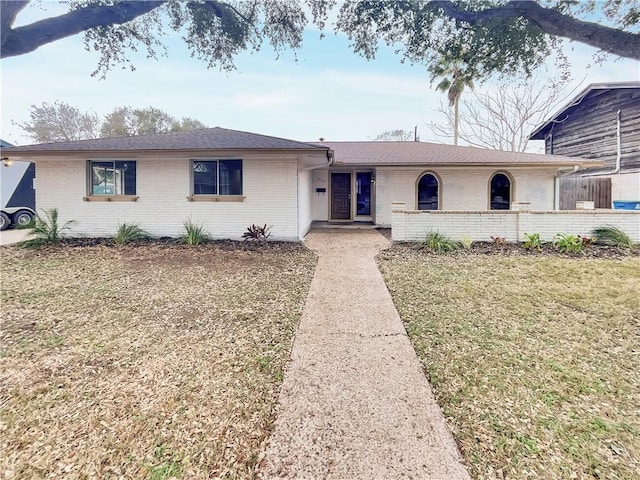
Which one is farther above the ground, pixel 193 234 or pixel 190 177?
pixel 190 177

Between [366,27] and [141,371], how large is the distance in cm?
691

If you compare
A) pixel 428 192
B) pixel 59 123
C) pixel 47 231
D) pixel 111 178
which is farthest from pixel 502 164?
pixel 59 123

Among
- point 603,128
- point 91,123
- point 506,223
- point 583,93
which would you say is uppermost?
point 91,123

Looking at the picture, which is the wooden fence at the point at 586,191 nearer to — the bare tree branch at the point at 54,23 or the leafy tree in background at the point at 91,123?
the bare tree branch at the point at 54,23

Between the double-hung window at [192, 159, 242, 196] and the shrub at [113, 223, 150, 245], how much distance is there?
2.07 metres

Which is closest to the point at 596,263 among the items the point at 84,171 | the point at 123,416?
the point at 123,416

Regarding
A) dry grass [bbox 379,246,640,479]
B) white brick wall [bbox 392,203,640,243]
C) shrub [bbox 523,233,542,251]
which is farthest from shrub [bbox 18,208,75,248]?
shrub [bbox 523,233,542,251]

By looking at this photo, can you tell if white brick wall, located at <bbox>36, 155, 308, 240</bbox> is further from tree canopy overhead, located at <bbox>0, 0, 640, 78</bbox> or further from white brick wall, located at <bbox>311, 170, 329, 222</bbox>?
white brick wall, located at <bbox>311, 170, 329, 222</bbox>

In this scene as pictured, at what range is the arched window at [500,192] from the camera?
41.0 ft

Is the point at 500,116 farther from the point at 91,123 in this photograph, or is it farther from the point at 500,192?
the point at 91,123

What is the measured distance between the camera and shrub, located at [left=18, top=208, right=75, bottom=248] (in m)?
9.53

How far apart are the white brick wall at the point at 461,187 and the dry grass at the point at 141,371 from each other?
7.49 meters

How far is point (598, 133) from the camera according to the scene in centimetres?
1560

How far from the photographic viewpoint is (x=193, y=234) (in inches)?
381
